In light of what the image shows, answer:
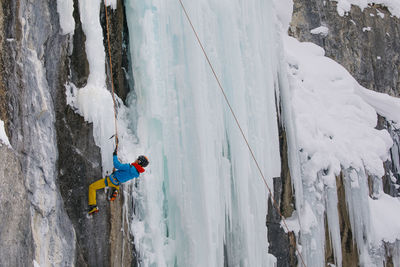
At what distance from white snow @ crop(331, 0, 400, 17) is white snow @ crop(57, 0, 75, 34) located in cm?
→ 694

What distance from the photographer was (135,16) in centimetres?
548

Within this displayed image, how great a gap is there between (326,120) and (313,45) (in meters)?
1.87

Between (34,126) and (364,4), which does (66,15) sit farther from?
(364,4)

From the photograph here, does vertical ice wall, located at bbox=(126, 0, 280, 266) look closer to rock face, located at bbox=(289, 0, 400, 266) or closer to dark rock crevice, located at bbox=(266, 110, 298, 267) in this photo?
dark rock crevice, located at bbox=(266, 110, 298, 267)

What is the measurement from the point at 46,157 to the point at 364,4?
8.51 meters

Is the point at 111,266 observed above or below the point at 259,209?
below

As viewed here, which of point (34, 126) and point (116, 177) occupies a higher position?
point (34, 126)

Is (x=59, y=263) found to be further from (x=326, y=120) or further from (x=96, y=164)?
(x=326, y=120)

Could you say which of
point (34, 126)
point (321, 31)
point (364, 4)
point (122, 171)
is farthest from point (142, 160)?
point (364, 4)

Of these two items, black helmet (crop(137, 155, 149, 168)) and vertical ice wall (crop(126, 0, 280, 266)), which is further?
vertical ice wall (crop(126, 0, 280, 266))

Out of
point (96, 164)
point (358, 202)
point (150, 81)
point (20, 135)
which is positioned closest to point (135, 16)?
point (150, 81)

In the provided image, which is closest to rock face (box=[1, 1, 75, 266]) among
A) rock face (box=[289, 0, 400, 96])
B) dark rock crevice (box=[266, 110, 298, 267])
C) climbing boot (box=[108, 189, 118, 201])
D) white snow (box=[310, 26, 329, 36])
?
climbing boot (box=[108, 189, 118, 201])

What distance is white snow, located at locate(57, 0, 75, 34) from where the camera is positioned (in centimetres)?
456

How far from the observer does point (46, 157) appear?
4.17 metres
